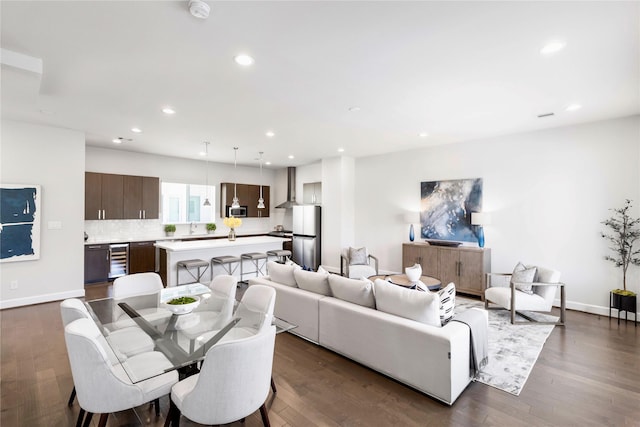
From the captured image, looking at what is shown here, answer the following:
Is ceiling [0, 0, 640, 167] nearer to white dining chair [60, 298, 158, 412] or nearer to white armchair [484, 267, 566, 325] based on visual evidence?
white dining chair [60, 298, 158, 412]

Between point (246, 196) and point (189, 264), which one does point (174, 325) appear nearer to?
point (189, 264)

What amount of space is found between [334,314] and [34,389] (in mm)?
2696

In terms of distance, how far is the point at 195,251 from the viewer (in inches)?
226

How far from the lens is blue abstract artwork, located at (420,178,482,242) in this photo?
18.4 ft

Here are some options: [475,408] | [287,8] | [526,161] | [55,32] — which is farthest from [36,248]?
[526,161]

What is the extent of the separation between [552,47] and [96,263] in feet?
25.4

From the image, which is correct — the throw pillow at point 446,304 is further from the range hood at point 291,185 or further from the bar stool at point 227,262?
the range hood at point 291,185

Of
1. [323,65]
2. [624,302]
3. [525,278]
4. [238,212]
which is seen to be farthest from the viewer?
[238,212]

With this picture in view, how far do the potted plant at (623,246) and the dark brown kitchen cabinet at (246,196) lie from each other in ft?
25.3

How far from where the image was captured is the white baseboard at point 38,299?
15.0ft

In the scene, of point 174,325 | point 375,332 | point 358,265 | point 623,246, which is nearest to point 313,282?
point 375,332

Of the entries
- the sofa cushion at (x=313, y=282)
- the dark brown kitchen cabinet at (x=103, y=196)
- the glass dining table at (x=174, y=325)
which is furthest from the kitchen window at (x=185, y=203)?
the sofa cushion at (x=313, y=282)

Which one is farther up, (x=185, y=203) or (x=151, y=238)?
(x=185, y=203)

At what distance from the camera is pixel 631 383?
2658 mm
